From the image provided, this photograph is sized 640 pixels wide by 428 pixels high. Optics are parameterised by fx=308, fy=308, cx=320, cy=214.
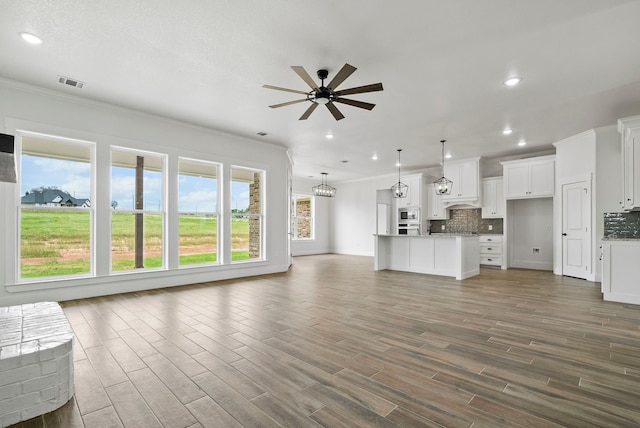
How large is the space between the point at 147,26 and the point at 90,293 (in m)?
4.01

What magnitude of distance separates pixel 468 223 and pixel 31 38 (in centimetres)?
990

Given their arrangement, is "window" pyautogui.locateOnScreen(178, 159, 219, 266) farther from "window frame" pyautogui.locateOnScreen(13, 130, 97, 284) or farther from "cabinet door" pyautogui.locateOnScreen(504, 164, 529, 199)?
"cabinet door" pyautogui.locateOnScreen(504, 164, 529, 199)

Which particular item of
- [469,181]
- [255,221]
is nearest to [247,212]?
[255,221]

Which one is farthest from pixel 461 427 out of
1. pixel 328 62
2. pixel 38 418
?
pixel 328 62

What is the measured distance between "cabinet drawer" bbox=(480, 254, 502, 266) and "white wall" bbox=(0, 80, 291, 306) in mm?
5655

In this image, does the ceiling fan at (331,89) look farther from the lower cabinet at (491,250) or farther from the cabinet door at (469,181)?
the lower cabinet at (491,250)

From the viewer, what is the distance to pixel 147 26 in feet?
9.70

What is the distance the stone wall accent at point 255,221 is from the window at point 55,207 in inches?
123

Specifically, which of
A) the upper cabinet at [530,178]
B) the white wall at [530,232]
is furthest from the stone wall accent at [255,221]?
the white wall at [530,232]

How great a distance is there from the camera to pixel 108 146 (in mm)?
5016

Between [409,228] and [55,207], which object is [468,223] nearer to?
[409,228]

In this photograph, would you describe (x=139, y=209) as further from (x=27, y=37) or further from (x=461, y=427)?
(x=461, y=427)

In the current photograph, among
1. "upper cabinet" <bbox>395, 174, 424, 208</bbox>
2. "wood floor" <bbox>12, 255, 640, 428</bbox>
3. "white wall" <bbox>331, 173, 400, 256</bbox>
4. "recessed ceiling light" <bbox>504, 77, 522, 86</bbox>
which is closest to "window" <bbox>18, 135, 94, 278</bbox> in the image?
"wood floor" <bbox>12, 255, 640, 428</bbox>

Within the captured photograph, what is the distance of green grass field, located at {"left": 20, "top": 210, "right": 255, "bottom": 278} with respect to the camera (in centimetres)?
461
